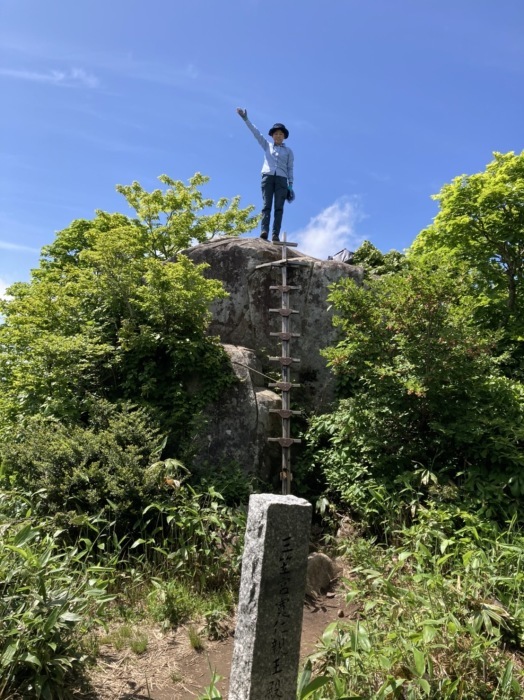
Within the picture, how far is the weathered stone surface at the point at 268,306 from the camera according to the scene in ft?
27.1

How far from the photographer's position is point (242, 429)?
694 cm

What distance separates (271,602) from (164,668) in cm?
166

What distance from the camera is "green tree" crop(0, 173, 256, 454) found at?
667 cm

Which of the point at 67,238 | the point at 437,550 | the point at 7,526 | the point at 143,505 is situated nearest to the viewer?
the point at 7,526

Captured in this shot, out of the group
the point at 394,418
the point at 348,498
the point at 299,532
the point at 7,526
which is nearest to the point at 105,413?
the point at 7,526

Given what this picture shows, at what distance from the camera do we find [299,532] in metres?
2.82

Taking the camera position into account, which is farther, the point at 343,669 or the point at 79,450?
the point at 79,450

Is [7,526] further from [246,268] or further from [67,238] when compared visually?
[67,238]

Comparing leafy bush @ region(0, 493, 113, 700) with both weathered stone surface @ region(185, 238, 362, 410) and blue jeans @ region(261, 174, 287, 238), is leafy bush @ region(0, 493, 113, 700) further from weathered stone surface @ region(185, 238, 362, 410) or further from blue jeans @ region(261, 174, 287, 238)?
blue jeans @ region(261, 174, 287, 238)

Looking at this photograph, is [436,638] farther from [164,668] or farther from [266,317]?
[266,317]

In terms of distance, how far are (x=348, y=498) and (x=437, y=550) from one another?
1.42 m

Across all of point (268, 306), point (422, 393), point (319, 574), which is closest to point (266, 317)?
point (268, 306)

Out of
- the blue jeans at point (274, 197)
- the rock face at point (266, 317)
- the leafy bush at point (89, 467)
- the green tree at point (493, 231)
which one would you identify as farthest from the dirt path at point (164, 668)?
the blue jeans at point (274, 197)

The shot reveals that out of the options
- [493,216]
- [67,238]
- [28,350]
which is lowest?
[28,350]
